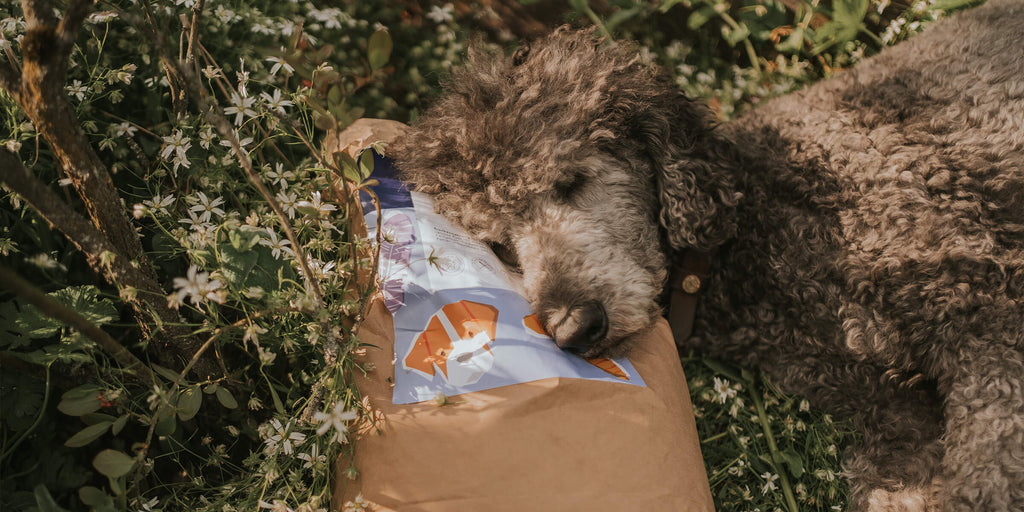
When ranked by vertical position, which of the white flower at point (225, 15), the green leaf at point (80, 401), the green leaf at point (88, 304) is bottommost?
the green leaf at point (80, 401)

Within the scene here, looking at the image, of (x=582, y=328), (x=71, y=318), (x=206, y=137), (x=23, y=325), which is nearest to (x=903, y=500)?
(x=582, y=328)

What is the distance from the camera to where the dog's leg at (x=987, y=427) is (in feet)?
7.06

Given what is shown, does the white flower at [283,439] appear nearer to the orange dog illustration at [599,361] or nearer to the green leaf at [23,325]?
the green leaf at [23,325]

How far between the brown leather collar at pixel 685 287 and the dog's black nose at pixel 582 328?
614mm

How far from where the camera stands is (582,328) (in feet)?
6.91

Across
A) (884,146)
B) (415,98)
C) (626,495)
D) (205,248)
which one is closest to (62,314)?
(205,248)

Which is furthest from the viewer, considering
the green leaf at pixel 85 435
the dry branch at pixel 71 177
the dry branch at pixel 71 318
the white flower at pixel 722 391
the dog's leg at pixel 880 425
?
the white flower at pixel 722 391

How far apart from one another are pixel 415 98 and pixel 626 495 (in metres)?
2.59

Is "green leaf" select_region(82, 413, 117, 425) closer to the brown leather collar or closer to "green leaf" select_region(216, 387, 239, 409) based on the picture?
"green leaf" select_region(216, 387, 239, 409)

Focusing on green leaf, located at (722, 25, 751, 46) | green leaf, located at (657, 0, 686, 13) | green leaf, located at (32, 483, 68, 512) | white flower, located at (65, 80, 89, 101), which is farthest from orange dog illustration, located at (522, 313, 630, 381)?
green leaf, located at (722, 25, 751, 46)

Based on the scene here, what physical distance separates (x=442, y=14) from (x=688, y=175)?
6.72ft

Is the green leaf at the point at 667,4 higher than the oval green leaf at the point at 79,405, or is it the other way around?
the green leaf at the point at 667,4

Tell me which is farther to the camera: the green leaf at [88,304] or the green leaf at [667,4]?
the green leaf at [667,4]

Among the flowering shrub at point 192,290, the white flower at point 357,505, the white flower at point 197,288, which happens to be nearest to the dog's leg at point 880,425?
the flowering shrub at point 192,290
